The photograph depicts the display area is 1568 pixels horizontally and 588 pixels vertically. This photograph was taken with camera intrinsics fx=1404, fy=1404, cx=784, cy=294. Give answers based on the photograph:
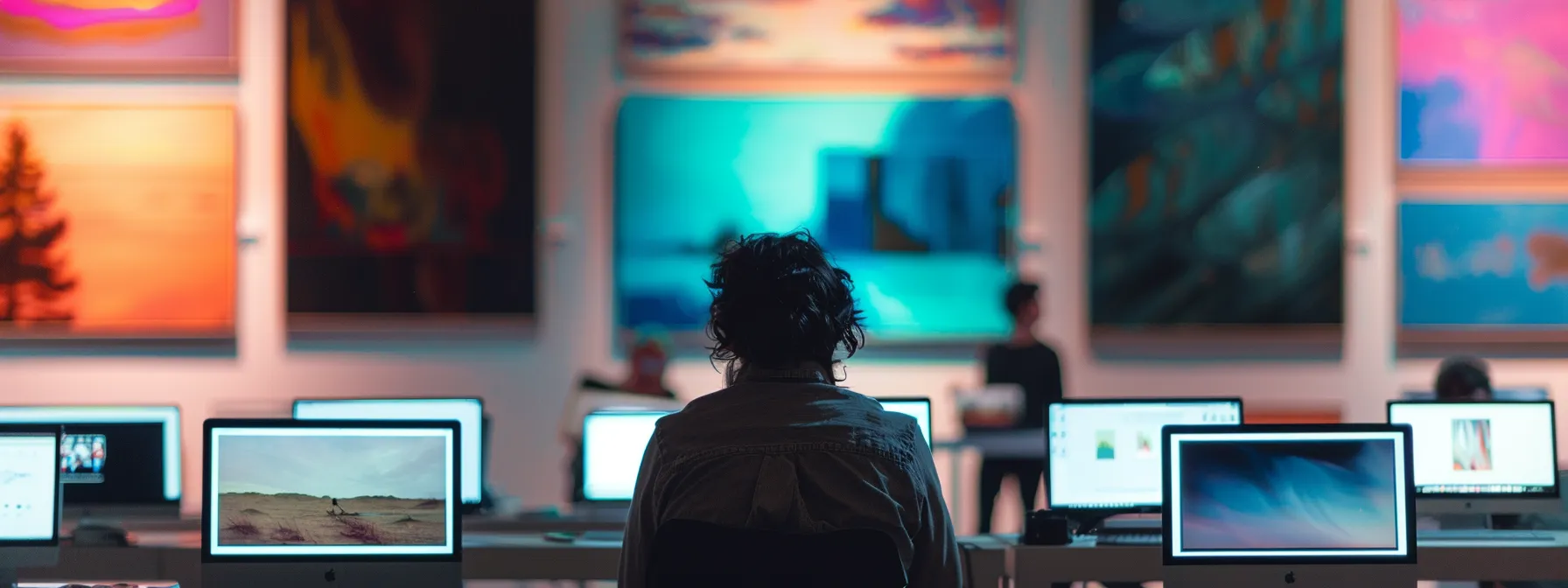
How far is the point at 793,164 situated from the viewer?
6.20m

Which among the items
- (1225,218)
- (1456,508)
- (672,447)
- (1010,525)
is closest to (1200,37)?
(1225,218)

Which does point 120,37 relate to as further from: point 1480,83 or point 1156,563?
point 1480,83

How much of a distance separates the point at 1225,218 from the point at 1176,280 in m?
0.35

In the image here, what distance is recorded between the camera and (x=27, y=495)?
3.29m

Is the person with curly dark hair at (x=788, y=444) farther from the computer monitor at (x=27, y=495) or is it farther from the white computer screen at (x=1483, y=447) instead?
the white computer screen at (x=1483, y=447)

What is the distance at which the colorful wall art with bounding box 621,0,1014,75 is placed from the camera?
6.23 meters

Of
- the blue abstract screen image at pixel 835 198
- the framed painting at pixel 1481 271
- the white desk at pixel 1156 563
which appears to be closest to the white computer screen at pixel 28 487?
the white desk at pixel 1156 563

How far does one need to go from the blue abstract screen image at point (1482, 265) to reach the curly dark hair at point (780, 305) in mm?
4901

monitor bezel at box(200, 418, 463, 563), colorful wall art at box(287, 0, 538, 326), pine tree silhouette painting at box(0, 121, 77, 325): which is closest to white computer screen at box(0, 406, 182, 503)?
monitor bezel at box(200, 418, 463, 563)

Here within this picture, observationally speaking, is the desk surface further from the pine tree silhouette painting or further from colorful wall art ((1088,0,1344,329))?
the pine tree silhouette painting

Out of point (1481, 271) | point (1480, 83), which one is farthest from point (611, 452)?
point (1480, 83)

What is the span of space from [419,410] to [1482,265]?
4.71 metres

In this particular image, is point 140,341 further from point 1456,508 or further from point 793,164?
point 1456,508

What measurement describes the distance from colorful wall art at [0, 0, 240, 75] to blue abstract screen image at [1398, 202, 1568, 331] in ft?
17.5
